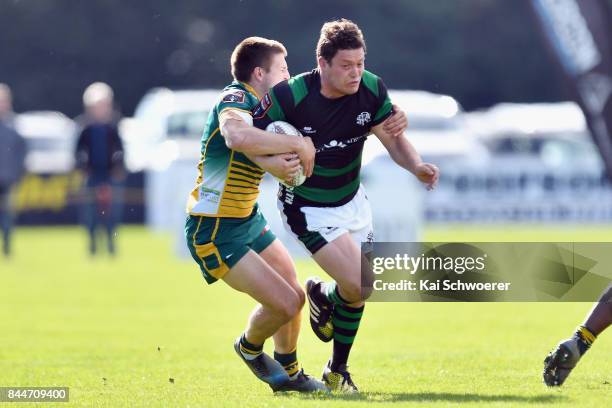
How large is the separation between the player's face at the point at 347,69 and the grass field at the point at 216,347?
5.38 feet

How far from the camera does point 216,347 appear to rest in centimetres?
1028

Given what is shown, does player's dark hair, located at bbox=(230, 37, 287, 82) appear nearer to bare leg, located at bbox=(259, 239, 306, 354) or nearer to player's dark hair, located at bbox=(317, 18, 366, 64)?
player's dark hair, located at bbox=(317, 18, 366, 64)

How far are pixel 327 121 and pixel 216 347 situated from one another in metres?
3.34

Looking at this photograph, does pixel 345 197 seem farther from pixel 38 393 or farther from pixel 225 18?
pixel 225 18

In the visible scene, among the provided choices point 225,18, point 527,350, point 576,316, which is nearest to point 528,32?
point 225,18

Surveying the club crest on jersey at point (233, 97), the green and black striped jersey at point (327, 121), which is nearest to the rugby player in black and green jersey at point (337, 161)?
the green and black striped jersey at point (327, 121)

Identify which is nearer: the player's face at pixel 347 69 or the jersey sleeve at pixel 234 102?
the player's face at pixel 347 69

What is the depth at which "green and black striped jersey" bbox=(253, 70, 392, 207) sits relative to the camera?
7344 mm

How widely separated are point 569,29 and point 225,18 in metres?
24.2

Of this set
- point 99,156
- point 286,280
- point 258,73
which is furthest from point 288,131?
point 99,156

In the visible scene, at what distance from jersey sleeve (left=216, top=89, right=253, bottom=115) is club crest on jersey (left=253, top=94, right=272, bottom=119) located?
4cm

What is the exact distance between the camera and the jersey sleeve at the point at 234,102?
7.25 m

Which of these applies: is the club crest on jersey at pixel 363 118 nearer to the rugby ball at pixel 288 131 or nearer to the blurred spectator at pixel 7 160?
the rugby ball at pixel 288 131

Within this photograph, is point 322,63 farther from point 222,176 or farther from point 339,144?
point 222,176
